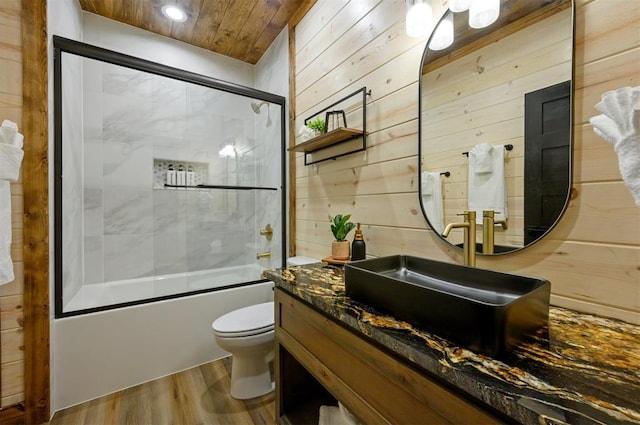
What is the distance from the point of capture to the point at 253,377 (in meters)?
1.65

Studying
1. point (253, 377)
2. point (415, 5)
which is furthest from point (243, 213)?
point (415, 5)

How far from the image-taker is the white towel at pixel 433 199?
3.95 ft

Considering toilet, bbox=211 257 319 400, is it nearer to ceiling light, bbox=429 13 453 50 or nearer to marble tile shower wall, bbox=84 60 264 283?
marble tile shower wall, bbox=84 60 264 283

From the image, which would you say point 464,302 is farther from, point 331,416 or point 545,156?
point 331,416

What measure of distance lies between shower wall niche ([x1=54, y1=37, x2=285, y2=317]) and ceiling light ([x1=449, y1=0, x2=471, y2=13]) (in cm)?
165

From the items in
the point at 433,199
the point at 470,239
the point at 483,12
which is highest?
the point at 483,12

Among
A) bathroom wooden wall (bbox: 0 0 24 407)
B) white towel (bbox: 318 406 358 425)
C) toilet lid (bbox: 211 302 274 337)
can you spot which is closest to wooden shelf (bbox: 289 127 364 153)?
toilet lid (bbox: 211 302 274 337)

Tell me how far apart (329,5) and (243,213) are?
6.37 ft

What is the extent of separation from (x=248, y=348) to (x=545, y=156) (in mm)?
1654

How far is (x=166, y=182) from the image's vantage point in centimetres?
258

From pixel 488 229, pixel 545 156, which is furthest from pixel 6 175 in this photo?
pixel 545 156

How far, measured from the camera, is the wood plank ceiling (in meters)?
2.14

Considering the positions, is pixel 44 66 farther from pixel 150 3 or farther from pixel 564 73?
pixel 564 73

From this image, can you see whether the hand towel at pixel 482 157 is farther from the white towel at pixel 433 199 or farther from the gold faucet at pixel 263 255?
the gold faucet at pixel 263 255
